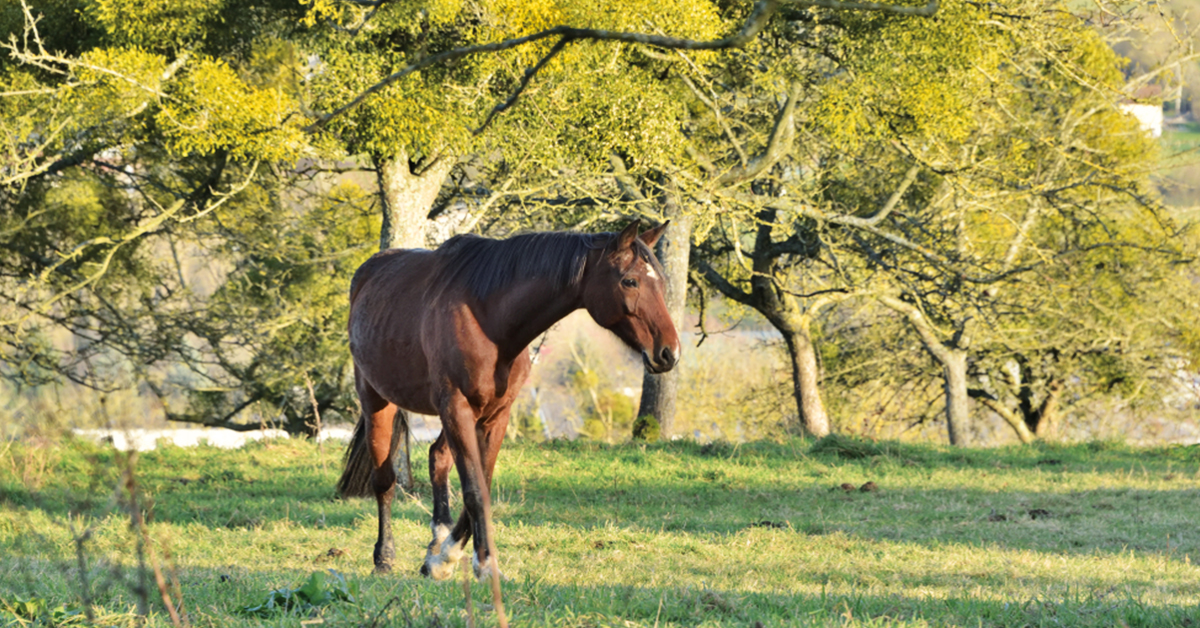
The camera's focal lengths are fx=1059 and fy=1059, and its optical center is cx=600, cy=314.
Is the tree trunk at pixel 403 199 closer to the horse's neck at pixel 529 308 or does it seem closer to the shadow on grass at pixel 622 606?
the horse's neck at pixel 529 308

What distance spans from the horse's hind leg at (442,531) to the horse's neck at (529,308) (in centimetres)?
68

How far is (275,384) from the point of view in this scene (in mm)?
18422

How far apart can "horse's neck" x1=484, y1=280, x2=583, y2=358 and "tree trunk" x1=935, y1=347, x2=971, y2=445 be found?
14446 mm

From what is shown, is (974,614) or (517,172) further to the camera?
(517,172)

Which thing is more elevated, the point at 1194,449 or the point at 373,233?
the point at 373,233

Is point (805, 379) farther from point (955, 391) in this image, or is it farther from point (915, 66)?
point (915, 66)

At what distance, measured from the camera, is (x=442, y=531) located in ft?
17.9

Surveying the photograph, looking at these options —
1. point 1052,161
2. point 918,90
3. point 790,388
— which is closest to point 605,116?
point 918,90

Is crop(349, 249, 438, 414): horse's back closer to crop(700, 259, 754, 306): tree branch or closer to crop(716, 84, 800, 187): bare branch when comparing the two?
crop(716, 84, 800, 187): bare branch

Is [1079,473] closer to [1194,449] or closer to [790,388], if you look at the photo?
[1194,449]

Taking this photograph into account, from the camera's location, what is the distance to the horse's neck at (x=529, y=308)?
16.8 ft

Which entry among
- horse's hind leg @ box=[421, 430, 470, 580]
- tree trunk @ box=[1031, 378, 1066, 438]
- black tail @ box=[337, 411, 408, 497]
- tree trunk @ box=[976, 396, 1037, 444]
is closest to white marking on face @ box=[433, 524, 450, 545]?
horse's hind leg @ box=[421, 430, 470, 580]

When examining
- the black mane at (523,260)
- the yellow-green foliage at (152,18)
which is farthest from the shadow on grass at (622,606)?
the yellow-green foliage at (152,18)

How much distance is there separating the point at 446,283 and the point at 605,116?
517 centimetres
